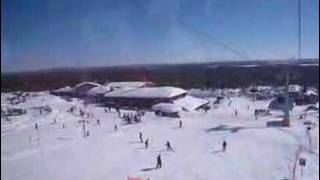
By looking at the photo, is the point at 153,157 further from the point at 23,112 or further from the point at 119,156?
the point at 23,112

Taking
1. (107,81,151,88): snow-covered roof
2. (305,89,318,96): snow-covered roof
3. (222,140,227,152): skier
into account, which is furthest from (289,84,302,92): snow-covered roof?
(107,81,151,88): snow-covered roof

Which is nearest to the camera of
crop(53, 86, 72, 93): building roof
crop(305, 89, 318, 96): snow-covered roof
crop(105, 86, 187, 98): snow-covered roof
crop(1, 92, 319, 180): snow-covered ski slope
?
crop(1, 92, 319, 180): snow-covered ski slope

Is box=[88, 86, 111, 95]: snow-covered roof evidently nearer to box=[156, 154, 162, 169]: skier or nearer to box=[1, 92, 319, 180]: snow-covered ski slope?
box=[1, 92, 319, 180]: snow-covered ski slope

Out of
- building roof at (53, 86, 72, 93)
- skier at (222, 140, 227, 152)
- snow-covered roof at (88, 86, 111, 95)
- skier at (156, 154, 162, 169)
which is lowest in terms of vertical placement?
skier at (156, 154, 162, 169)

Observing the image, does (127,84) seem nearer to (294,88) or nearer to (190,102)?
(190,102)

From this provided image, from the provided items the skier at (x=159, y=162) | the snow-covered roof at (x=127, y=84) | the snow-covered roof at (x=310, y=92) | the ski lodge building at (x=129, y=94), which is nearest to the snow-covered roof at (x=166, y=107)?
the ski lodge building at (x=129, y=94)

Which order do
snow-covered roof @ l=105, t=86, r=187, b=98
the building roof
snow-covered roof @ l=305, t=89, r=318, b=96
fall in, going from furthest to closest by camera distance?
snow-covered roof @ l=305, t=89, r=318, b=96
snow-covered roof @ l=105, t=86, r=187, b=98
the building roof

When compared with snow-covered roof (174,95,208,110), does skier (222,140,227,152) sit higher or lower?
lower
